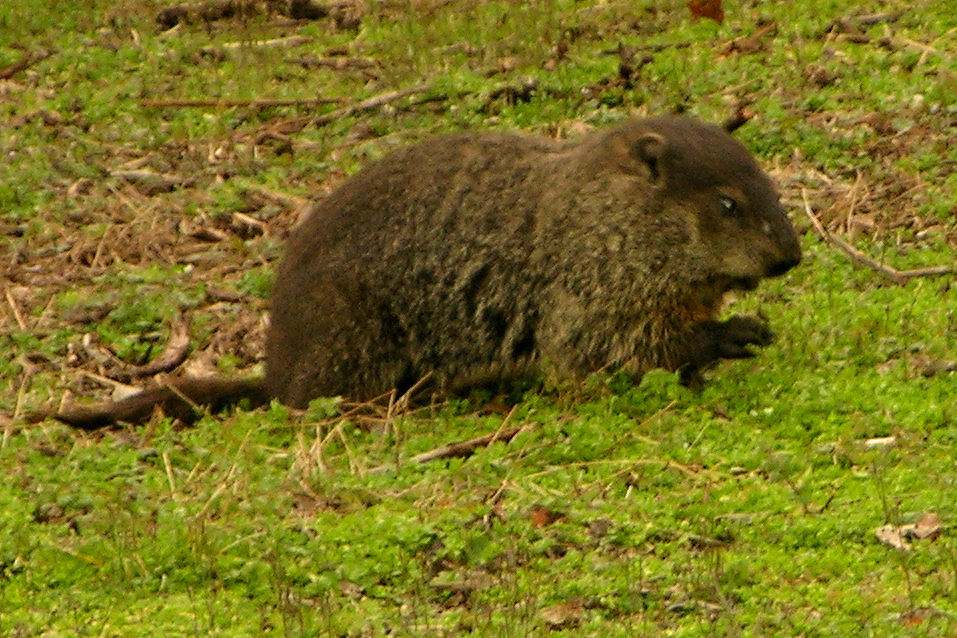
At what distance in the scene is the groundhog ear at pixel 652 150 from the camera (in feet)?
21.1

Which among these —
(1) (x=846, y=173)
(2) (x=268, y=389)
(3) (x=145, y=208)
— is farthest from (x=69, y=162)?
(1) (x=846, y=173)

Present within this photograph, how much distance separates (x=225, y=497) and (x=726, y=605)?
6.15ft

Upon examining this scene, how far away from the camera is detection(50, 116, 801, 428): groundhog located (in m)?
6.48

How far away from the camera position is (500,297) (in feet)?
22.0

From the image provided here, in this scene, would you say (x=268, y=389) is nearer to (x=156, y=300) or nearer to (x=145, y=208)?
(x=156, y=300)

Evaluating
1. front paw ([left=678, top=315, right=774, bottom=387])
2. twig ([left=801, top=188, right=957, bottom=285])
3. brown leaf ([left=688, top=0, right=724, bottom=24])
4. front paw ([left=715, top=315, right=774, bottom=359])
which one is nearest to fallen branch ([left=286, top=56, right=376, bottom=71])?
brown leaf ([left=688, top=0, right=724, bottom=24])

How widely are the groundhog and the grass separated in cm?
21

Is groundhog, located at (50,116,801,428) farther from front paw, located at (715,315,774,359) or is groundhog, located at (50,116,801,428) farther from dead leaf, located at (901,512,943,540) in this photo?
dead leaf, located at (901,512,943,540)

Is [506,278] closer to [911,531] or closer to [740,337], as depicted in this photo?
[740,337]

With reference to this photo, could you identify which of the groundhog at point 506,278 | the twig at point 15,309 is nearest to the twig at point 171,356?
the twig at point 15,309

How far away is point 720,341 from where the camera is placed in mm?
6449

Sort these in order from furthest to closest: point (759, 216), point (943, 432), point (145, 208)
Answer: point (145, 208), point (759, 216), point (943, 432)

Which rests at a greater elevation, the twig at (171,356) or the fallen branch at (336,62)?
the fallen branch at (336,62)

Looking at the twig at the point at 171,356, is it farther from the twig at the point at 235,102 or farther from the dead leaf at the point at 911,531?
the dead leaf at the point at 911,531
